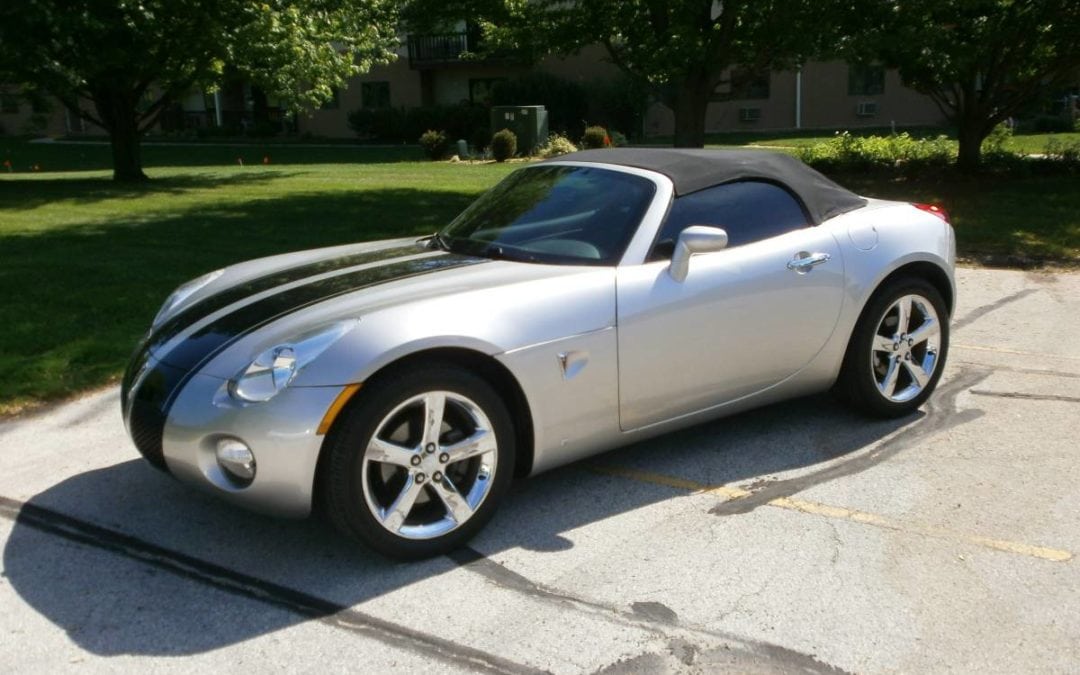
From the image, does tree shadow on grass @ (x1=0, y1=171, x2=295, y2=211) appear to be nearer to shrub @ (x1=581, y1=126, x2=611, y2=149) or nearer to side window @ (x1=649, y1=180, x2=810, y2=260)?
shrub @ (x1=581, y1=126, x2=611, y2=149)

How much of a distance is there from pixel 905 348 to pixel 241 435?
340 cm

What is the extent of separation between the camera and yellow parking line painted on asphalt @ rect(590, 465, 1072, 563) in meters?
3.84

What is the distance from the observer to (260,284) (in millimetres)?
4605

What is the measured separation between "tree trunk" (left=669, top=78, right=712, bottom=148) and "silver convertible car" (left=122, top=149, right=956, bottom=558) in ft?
28.4

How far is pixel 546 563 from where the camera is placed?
3.81 metres

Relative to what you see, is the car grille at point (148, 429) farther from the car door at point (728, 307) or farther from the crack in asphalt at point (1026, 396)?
the crack in asphalt at point (1026, 396)

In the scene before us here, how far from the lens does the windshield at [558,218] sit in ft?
14.6

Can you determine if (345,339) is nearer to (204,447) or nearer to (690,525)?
(204,447)

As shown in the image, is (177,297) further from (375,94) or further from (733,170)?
(375,94)

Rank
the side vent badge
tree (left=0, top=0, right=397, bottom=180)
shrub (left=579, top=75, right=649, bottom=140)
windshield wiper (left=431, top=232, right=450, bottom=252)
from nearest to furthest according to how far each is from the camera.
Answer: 1. the side vent badge
2. windshield wiper (left=431, top=232, right=450, bottom=252)
3. tree (left=0, top=0, right=397, bottom=180)
4. shrub (left=579, top=75, right=649, bottom=140)

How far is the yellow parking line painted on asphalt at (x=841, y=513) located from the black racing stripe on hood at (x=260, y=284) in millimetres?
1466

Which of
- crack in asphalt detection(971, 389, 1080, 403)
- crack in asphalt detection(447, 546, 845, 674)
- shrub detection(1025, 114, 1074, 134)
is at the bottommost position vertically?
crack in asphalt detection(447, 546, 845, 674)

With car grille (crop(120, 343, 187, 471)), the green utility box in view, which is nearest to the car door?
car grille (crop(120, 343, 187, 471))

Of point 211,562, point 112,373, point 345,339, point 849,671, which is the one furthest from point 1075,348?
point 112,373
